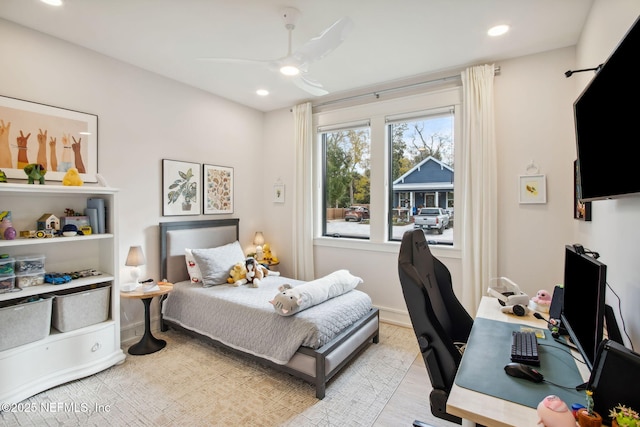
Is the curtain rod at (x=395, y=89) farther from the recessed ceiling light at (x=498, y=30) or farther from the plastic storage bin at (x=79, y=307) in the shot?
the plastic storage bin at (x=79, y=307)

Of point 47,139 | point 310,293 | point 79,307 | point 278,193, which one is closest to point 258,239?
point 278,193

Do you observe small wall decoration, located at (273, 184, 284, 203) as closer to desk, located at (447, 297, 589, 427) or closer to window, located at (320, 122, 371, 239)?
window, located at (320, 122, 371, 239)

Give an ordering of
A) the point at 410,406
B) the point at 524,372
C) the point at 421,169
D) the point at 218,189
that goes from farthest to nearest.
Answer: the point at 218,189, the point at 421,169, the point at 410,406, the point at 524,372

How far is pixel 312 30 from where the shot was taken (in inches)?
95.8

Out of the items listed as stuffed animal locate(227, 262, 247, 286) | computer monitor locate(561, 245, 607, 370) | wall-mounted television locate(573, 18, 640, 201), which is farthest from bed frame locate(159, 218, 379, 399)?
wall-mounted television locate(573, 18, 640, 201)

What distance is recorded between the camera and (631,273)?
129 centimetres

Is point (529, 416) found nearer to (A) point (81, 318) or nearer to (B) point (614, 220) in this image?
(B) point (614, 220)

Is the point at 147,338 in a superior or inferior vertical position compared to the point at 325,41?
inferior

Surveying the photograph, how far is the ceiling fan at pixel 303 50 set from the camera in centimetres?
189

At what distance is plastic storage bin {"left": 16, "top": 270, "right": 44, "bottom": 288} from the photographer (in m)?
2.24

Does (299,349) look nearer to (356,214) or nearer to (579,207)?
(356,214)

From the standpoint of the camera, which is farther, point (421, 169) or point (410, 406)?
point (421, 169)

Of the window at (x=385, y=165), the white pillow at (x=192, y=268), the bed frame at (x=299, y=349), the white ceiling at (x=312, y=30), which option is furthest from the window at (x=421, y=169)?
the white pillow at (x=192, y=268)

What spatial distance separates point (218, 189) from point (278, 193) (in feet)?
2.88
